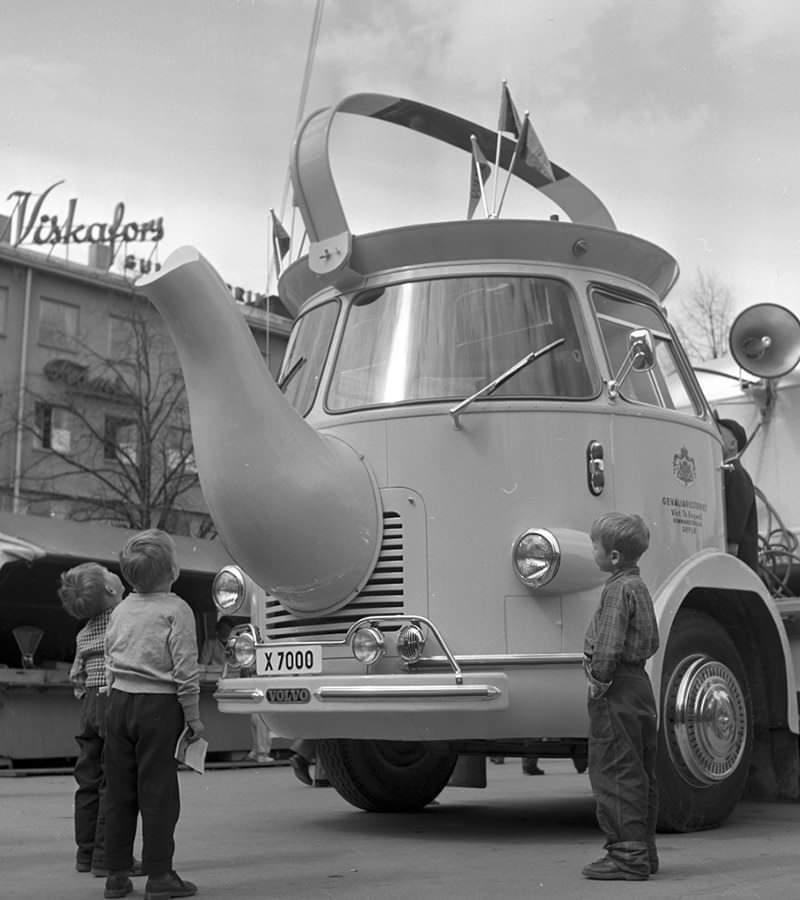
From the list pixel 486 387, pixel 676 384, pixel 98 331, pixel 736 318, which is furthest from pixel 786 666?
pixel 98 331

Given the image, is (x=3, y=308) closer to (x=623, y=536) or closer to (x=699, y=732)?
(x=699, y=732)

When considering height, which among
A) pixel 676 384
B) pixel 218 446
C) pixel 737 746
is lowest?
pixel 737 746

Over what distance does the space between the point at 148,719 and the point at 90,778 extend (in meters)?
1.06

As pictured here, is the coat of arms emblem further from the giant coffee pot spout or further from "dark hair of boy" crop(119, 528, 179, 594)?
"dark hair of boy" crop(119, 528, 179, 594)

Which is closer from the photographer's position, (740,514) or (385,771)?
(740,514)

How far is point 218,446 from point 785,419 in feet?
16.0

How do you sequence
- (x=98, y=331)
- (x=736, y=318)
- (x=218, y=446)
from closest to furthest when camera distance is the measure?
(x=218, y=446)
(x=736, y=318)
(x=98, y=331)

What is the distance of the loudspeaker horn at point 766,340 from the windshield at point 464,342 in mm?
2726

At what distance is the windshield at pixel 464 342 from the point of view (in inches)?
285

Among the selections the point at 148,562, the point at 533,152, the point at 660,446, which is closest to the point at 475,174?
the point at 533,152

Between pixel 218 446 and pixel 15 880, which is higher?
pixel 218 446

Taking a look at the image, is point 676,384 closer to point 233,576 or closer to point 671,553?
point 671,553

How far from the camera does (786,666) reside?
769cm

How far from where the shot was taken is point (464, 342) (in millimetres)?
7305
